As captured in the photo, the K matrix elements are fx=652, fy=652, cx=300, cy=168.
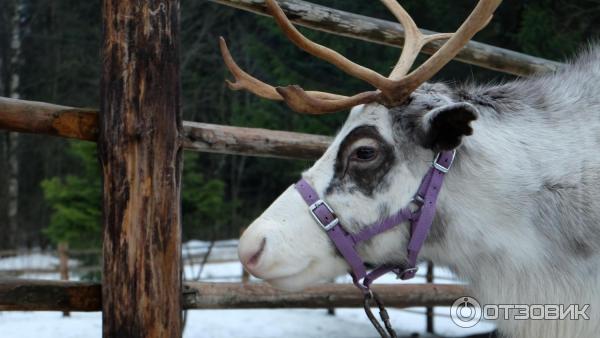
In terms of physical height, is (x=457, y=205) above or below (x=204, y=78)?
below

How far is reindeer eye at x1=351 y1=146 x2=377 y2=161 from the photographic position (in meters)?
2.28

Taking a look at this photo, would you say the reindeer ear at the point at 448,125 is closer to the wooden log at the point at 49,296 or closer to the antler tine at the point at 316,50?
the antler tine at the point at 316,50

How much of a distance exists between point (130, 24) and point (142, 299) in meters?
1.00

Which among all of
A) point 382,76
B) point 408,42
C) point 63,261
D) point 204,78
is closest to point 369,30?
point 408,42

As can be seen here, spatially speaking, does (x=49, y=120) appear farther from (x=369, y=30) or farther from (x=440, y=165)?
(x=369, y=30)

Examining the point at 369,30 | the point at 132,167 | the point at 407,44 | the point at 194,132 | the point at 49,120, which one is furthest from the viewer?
the point at 369,30

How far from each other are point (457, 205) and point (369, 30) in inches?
60.0

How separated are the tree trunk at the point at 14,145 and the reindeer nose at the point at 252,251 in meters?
9.73

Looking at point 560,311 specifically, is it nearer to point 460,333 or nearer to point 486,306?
point 486,306

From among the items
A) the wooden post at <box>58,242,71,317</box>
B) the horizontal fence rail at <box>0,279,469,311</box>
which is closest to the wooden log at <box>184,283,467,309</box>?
the horizontal fence rail at <box>0,279,469,311</box>

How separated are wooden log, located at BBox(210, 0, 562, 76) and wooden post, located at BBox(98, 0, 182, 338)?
76 centimetres

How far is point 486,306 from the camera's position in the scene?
236 cm

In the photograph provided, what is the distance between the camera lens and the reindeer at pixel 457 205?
2225mm

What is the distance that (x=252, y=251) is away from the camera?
2191mm
